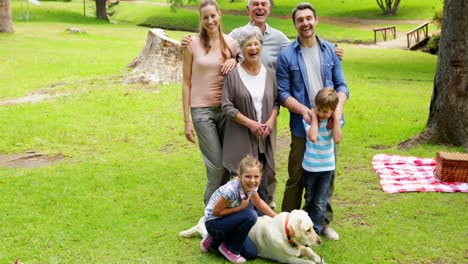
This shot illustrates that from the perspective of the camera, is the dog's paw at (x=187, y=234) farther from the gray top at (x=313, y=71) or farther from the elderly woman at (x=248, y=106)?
the gray top at (x=313, y=71)

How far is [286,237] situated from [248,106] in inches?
42.8

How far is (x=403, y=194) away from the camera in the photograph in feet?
22.3

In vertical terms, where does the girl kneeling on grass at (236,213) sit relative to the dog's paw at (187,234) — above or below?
above

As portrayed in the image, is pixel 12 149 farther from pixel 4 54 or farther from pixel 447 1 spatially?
pixel 4 54

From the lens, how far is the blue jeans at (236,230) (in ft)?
15.6

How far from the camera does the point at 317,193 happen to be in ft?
17.3

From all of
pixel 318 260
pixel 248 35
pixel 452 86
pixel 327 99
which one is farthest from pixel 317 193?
pixel 452 86

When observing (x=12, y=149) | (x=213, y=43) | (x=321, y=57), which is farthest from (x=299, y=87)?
(x=12, y=149)

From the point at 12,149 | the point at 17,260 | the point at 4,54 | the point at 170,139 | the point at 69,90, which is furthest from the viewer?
the point at 4,54

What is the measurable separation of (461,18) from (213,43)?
4.64 metres

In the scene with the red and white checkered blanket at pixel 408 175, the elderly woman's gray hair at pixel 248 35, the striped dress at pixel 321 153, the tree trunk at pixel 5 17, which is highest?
the tree trunk at pixel 5 17

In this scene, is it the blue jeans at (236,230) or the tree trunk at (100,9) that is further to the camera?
the tree trunk at (100,9)

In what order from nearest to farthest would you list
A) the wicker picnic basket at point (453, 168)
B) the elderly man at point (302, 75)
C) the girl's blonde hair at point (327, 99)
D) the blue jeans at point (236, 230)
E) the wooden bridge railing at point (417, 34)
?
the blue jeans at point (236, 230), the girl's blonde hair at point (327, 99), the elderly man at point (302, 75), the wicker picnic basket at point (453, 168), the wooden bridge railing at point (417, 34)

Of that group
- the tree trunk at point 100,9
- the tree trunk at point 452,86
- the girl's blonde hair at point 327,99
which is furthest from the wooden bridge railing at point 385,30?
the girl's blonde hair at point 327,99
